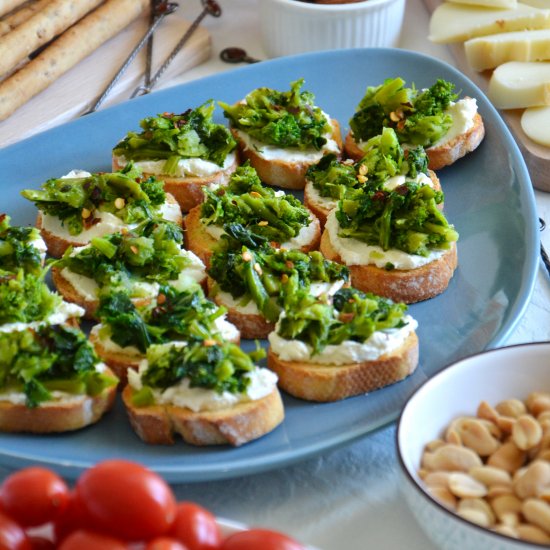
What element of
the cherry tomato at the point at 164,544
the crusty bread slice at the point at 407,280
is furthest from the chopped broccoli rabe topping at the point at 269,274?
the cherry tomato at the point at 164,544

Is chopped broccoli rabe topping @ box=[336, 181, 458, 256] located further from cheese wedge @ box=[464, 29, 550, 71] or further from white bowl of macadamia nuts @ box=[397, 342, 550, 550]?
cheese wedge @ box=[464, 29, 550, 71]

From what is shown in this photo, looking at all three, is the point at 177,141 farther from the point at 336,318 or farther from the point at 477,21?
the point at 477,21

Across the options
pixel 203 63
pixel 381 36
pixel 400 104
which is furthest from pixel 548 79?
pixel 203 63

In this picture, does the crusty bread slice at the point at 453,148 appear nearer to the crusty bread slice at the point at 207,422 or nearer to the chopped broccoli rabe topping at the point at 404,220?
the chopped broccoli rabe topping at the point at 404,220

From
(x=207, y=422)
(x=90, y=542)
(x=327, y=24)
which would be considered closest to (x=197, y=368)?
(x=207, y=422)

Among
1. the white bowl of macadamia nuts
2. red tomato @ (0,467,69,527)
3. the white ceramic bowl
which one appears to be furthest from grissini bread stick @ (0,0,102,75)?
red tomato @ (0,467,69,527)

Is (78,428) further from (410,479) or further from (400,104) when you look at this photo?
(400,104)
